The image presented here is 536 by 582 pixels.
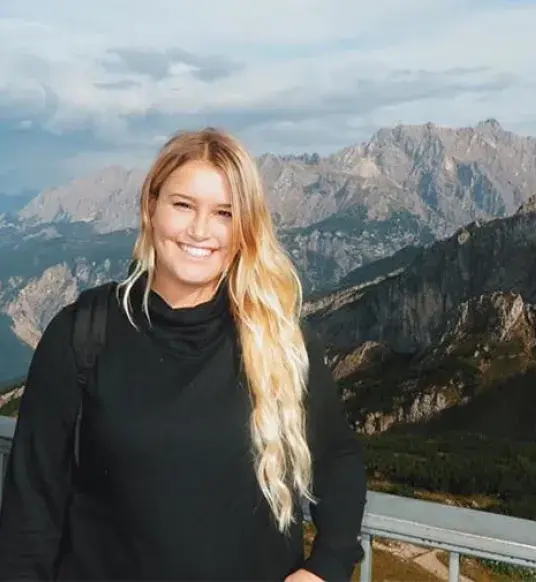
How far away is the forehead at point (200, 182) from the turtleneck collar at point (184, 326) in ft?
1.49

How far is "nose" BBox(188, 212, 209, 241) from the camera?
11.2ft

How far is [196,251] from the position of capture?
3439 mm

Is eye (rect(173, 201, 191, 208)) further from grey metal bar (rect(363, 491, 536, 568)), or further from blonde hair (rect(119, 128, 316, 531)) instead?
grey metal bar (rect(363, 491, 536, 568))

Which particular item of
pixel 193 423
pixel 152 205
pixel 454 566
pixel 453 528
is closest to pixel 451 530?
pixel 453 528

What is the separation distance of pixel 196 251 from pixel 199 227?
0.35 ft

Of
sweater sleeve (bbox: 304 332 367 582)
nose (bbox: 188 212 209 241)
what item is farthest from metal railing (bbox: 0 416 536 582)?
nose (bbox: 188 212 209 241)

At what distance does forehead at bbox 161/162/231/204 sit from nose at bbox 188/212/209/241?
9 centimetres

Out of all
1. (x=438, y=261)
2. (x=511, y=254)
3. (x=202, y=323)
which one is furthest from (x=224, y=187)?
(x=438, y=261)

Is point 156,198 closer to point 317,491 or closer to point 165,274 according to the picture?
point 165,274

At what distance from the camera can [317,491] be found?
3.46 metres

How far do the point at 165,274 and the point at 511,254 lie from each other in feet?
552

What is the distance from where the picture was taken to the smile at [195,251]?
343 centimetres

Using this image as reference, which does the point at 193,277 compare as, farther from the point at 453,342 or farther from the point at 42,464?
the point at 453,342

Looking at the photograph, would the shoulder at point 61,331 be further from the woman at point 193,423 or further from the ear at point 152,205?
the ear at point 152,205
